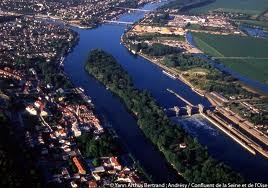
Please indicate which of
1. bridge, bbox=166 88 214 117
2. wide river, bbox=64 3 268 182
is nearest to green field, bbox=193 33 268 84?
wide river, bbox=64 3 268 182

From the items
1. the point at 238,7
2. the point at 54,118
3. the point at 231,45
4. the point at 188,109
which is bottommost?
the point at 231,45

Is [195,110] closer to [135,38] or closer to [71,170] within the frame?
[71,170]

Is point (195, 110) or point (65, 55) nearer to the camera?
point (195, 110)

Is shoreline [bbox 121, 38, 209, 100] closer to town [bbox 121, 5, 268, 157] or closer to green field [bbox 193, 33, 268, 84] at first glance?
town [bbox 121, 5, 268, 157]

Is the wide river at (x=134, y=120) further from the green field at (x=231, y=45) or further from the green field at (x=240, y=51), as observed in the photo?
the green field at (x=231, y=45)

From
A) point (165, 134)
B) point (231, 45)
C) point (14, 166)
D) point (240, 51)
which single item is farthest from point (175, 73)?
point (14, 166)

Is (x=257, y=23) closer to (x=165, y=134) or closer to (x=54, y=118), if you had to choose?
(x=165, y=134)

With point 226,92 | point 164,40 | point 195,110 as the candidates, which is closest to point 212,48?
point 164,40
